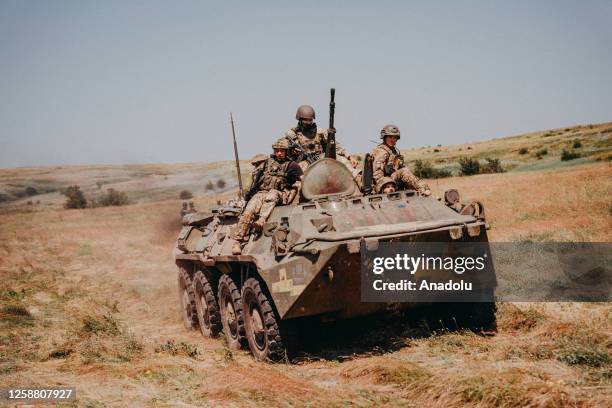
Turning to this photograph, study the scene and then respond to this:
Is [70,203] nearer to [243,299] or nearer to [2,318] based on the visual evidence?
[2,318]

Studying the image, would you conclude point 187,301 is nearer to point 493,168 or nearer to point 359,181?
point 359,181

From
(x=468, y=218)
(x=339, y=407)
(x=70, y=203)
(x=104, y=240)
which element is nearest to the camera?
(x=339, y=407)

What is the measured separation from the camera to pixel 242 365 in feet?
25.8

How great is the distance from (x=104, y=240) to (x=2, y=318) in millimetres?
14972

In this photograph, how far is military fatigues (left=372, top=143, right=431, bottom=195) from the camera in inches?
374

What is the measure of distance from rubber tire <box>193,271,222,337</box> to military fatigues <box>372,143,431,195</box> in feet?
11.3

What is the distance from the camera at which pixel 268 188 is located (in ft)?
31.6

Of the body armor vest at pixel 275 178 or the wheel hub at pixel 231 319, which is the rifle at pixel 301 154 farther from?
the wheel hub at pixel 231 319

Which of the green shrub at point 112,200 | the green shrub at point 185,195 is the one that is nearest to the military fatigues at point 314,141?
the green shrub at point 185,195

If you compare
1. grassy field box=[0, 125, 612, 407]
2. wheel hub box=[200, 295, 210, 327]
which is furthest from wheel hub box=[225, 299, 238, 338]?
wheel hub box=[200, 295, 210, 327]

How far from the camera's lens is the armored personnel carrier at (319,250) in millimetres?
7516

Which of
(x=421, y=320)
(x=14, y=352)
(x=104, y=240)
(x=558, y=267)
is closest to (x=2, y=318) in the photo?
(x=14, y=352)

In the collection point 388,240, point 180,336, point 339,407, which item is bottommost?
point 180,336

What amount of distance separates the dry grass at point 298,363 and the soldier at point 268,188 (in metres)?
1.72
